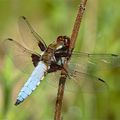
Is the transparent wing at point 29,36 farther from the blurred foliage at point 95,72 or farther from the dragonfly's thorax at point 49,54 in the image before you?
the blurred foliage at point 95,72

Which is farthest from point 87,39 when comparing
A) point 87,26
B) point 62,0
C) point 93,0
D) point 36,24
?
point 36,24

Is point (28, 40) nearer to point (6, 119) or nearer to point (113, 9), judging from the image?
point (6, 119)

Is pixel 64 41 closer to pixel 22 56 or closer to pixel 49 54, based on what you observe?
pixel 49 54

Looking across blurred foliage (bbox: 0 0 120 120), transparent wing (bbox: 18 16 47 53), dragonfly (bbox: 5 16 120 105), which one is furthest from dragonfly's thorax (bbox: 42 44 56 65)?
blurred foliage (bbox: 0 0 120 120)

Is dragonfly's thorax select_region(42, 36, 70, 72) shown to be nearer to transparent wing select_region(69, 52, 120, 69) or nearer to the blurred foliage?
transparent wing select_region(69, 52, 120, 69)

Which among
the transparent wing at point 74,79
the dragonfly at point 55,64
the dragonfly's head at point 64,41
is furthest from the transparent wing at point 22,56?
the dragonfly's head at point 64,41
